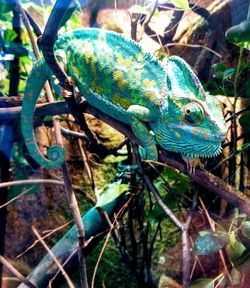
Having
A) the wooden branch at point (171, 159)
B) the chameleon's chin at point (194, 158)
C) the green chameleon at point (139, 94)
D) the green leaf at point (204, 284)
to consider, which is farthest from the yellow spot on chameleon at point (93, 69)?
the green leaf at point (204, 284)

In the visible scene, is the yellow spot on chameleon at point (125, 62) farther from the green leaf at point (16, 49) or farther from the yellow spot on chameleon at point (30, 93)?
the green leaf at point (16, 49)

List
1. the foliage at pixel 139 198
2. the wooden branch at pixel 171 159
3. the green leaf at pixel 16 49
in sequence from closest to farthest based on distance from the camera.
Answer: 1. the wooden branch at pixel 171 159
2. the foliage at pixel 139 198
3. the green leaf at pixel 16 49

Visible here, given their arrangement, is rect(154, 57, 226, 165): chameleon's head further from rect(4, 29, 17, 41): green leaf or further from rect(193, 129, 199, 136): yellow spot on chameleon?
rect(4, 29, 17, 41): green leaf

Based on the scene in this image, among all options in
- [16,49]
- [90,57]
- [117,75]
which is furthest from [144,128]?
[16,49]

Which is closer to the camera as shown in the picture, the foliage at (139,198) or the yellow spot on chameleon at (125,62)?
the yellow spot on chameleon at (125,62)

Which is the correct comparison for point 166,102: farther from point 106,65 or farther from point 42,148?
point 42,148

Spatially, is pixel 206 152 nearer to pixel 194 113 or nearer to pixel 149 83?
pixel 194 113
